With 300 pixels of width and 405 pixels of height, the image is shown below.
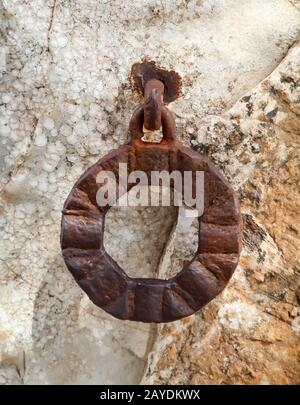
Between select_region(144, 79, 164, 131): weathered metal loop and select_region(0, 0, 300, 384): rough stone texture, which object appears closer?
select_region(144, 79, 164, 131): weathered metal loop

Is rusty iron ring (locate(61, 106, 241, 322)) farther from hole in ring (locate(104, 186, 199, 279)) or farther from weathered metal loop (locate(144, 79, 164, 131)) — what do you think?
hole in ring (locate(104, 186, 199, 279))

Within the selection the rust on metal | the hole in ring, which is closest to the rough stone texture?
the hole in ring

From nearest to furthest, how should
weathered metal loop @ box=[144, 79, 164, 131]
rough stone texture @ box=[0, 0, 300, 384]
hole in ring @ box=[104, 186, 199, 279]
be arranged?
weathered metal loop @ box=[144, 79, 164, 131], rough stone texture @ box=[0, 0, 300, 384], hole in ring @ box=[104, 186, 199, 279]

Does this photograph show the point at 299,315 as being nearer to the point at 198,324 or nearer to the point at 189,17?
the point at 198,324

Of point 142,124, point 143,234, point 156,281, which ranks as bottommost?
point 156,281

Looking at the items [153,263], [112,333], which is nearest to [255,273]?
[153,263]

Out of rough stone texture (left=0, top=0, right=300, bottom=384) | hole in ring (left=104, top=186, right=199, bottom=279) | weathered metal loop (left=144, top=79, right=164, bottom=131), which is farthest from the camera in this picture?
hole in ring (left=104, top=186, right=199, bottom=279)

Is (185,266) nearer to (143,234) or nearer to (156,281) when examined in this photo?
(156,281)

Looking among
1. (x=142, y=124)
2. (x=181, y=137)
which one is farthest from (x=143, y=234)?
(x=142, y=124)
